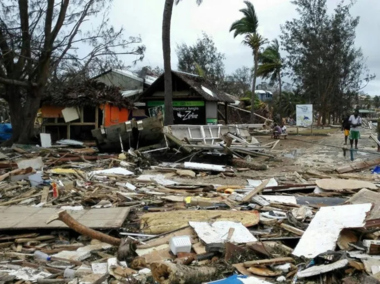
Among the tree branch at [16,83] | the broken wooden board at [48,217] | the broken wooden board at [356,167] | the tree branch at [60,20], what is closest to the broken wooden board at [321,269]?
the broken wooden board at [48,217]

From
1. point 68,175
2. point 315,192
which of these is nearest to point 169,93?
point 68,175

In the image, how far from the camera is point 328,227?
493cm

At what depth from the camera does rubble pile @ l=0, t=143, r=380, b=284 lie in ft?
13.5

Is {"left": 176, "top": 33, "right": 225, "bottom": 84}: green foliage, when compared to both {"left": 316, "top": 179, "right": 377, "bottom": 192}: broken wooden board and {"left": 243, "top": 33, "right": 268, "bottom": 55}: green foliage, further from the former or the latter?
{"left": 316, "top": 179, "right": 377, "bottom": 192}: broken wooden board

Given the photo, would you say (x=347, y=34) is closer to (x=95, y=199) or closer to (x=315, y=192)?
(x=315, y=192)

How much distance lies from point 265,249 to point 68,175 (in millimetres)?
7165

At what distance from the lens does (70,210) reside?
661 cm

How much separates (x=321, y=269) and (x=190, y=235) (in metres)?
1.75

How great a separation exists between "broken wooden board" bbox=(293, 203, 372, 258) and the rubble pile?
1 centimetres

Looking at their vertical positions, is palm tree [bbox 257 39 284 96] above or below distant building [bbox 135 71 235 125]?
above

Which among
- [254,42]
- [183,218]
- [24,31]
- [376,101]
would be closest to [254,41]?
[254,42]

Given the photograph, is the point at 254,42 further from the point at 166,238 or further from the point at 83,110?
the point at 166,238

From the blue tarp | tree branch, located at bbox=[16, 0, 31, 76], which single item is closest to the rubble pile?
tree branch, located at bbox=[16, 0, 31, 76]

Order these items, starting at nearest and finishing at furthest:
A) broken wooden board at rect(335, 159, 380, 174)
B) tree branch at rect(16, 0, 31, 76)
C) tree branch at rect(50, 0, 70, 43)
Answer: broken wooden board at rect(335, 159, 380, 174), tree branch at rect(16, 0, 31, 76), tree branch at rect(50, 0, 70, 43)
